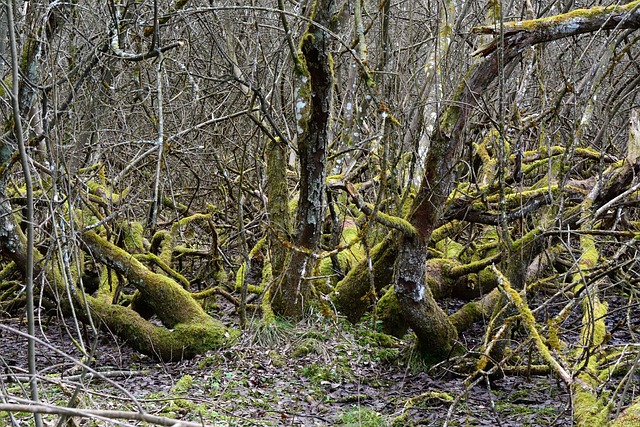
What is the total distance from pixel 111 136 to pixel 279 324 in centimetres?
416

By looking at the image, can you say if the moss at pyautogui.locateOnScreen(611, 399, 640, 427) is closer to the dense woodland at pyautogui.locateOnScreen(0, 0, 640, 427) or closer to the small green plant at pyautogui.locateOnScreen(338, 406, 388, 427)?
the dense woodland at pyautogui.locateOnScreen(0, 0, 640, 427)

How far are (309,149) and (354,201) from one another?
0.63 meters

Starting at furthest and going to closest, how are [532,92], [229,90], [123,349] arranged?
[532,92]
[229,90]
[123,349]

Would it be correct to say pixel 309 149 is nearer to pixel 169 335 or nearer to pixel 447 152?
pixel 447 152

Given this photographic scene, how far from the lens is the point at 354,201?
240 inches

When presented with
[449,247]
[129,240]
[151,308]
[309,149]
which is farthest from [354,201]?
[449,247]

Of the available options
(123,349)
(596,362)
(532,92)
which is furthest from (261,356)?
(532,92)

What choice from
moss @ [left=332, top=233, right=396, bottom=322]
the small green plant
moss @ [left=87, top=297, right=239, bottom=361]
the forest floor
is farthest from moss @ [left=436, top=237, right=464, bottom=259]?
the small green plant

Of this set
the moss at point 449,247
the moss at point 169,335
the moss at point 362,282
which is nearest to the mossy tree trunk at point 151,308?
the moss at point 169,335

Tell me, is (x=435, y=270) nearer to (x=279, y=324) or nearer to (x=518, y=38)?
(x=279, y=324)

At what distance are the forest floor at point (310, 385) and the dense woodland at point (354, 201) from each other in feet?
0.53

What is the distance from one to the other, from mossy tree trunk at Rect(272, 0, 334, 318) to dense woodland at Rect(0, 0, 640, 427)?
0.06 feet

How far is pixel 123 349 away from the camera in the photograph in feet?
22.9

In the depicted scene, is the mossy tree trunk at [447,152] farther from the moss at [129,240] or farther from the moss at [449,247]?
the moss at [129,240]
